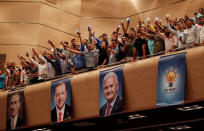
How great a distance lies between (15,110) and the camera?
14266 millimetres

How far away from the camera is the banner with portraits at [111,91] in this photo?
1075cm

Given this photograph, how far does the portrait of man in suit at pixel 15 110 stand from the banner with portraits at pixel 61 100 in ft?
6.13

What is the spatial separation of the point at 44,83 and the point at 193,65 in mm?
6388

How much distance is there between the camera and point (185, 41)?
32.5 ft

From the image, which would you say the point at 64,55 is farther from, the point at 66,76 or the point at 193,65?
the point at 193,65

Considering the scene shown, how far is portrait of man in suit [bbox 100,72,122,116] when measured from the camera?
35.1 feet

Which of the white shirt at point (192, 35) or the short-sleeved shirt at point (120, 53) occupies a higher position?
the white shirt at point (192, 35)

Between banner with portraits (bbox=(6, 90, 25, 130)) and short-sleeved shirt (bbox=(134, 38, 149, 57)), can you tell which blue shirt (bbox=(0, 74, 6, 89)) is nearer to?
banner with portraits (bbox=(6, 90, 25, 130))

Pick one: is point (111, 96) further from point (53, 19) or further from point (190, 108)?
point (53, 19)

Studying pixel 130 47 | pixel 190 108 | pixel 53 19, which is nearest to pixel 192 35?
pixel 130 47

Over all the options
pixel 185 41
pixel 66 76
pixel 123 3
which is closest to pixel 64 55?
pixel 66 76

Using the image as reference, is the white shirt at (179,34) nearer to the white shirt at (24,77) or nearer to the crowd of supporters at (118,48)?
the crowd of supporters at (118,48)

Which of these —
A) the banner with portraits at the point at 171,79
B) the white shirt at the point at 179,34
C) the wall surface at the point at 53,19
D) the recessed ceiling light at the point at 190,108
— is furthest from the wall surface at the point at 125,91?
the wall surface at the point at 53,19

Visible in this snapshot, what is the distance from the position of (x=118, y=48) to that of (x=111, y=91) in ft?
4.65
